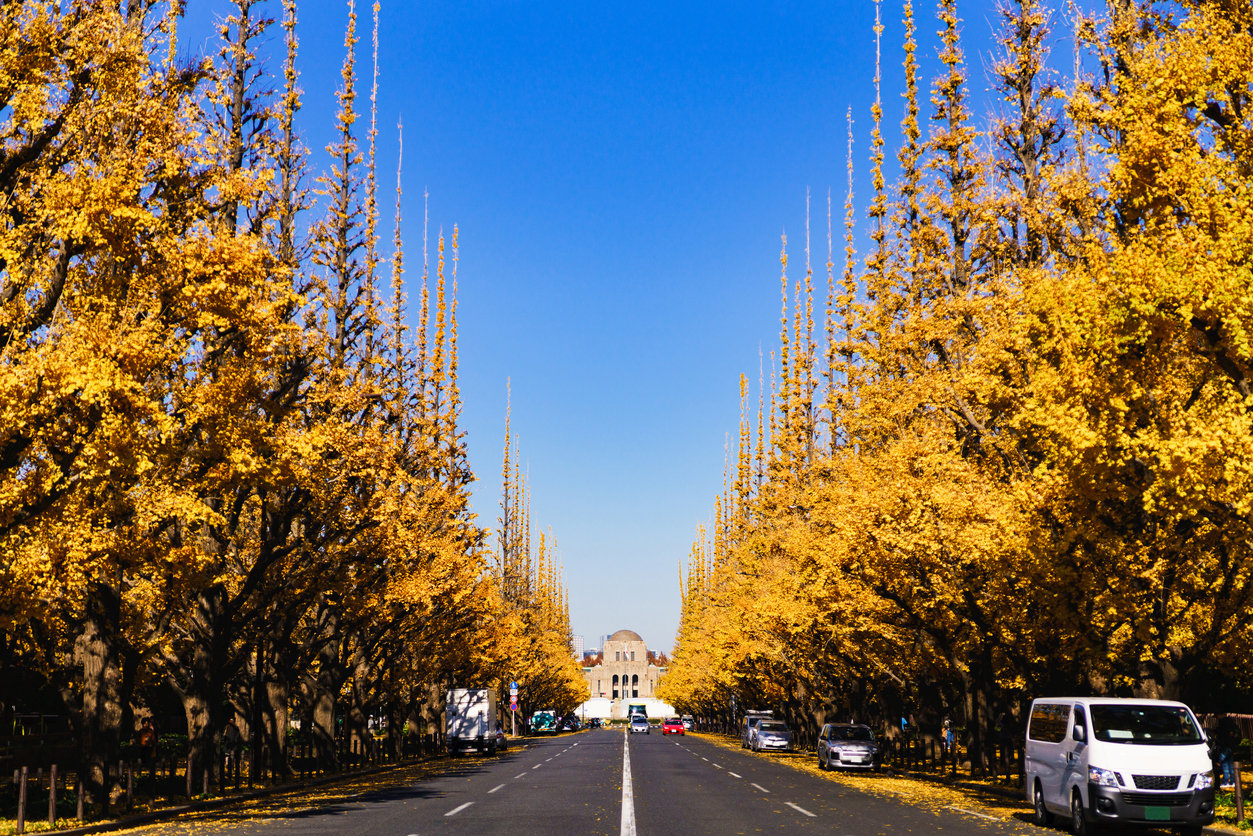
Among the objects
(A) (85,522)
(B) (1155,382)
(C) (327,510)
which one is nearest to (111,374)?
(A) (85,522)

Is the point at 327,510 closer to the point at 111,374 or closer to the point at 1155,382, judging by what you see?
the point at 111,374

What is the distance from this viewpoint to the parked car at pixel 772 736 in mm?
51438

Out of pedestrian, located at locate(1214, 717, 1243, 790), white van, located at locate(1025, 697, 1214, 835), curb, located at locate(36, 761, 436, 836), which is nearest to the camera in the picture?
white van, located at locate(1025, 697, 1214, 835)

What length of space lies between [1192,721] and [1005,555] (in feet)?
17.0

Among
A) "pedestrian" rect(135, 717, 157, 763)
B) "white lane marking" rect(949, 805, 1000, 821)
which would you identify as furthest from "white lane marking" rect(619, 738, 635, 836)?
"pedestrian" rect(135, 717, 157, 763)

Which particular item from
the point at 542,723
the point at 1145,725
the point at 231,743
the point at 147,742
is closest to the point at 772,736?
the point at 231,743

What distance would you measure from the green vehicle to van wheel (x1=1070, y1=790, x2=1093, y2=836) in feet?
323

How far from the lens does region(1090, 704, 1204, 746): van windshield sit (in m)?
15.4

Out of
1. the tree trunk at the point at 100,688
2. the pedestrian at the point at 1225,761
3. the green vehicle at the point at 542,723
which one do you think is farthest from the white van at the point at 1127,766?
the green vehicle at the point at 542,723

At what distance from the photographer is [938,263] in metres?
27.8

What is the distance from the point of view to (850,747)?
33719mm

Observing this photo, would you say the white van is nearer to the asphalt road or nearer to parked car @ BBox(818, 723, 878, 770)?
the asphalt road

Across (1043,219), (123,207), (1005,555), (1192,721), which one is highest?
(1043,219)

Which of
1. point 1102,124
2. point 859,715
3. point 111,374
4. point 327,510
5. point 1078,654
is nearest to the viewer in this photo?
point 111,374
